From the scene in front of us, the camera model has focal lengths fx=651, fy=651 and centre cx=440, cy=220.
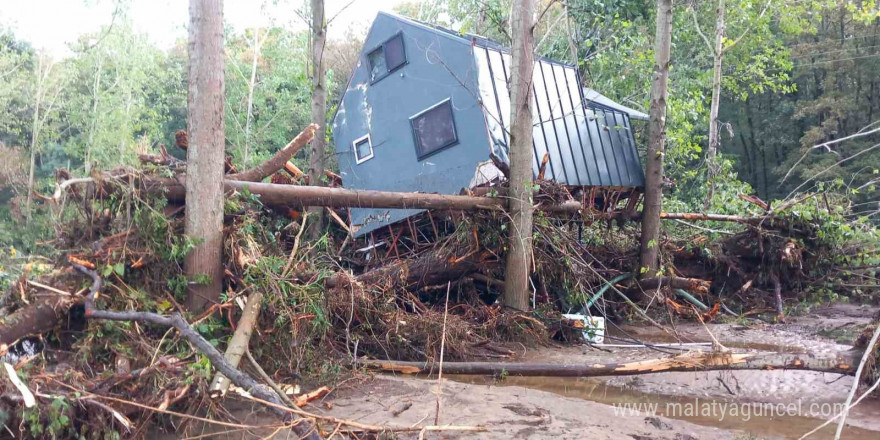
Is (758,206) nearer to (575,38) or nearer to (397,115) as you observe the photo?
(397,115)

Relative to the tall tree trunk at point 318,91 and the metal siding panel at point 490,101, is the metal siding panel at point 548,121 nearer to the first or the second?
the metal siding panel at point 490,101

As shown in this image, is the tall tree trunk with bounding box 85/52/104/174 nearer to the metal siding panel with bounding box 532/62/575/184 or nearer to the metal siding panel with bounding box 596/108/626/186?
the metal siding panel with bounding box 532/62/575/184

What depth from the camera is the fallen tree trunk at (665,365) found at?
584 centimetres

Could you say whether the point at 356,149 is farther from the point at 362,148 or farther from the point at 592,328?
the point at 592,328

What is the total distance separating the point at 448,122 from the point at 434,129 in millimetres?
369

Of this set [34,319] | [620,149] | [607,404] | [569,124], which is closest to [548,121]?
[569,124]

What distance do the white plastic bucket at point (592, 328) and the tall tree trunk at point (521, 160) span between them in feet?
2.62

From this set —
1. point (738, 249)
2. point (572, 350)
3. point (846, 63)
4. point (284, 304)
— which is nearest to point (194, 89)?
point (284, 304)

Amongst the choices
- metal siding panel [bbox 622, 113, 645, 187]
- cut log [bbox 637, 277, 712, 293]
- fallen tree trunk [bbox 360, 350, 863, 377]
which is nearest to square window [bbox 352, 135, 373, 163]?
metal siding panel [bbox 622, 113, 645, 187]

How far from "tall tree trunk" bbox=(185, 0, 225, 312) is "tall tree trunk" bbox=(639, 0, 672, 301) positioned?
6.85 metres

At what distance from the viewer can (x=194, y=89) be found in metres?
5.88

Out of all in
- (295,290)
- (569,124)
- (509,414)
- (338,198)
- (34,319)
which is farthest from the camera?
(569,124)

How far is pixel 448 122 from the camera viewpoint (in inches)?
426

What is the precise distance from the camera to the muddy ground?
16.8 ft
